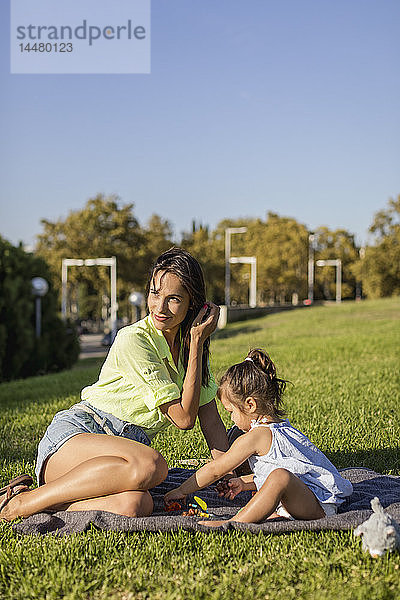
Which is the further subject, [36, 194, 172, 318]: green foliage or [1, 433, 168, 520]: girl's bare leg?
[36, 194, 172, 318]: green foliage

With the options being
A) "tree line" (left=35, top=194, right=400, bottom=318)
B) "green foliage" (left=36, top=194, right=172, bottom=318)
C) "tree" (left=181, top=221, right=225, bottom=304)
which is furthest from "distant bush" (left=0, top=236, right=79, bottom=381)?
"tree" (left=181, top=221, right=225, bottom=304)

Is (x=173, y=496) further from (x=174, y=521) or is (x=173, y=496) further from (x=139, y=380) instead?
(x=139, y=380)

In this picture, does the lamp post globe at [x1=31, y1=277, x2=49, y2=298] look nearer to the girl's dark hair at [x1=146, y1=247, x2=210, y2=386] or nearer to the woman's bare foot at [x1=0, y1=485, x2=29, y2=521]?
the girl's dark hair at [x1=146, y1=247, x2=210, y2=386]

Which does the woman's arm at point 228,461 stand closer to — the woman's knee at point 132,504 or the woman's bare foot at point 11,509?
the woman's knee at point 132,504

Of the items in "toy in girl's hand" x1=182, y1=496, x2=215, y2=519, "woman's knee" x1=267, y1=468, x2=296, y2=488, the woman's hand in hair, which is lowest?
"toy in girl's hand" x1=182, y1=496, x2=215, y2=519

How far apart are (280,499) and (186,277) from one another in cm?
128

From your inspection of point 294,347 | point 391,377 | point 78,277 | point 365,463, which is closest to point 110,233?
point 78,277

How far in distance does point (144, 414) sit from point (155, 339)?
0.42 metres

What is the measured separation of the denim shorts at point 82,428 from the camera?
141 inches

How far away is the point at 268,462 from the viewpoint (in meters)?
3.43

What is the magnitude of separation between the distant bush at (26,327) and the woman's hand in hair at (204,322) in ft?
30.0

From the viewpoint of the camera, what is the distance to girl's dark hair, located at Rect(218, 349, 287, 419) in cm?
351

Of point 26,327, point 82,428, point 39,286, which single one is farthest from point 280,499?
point 39,286

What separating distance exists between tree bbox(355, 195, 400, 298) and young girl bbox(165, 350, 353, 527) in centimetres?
4612
